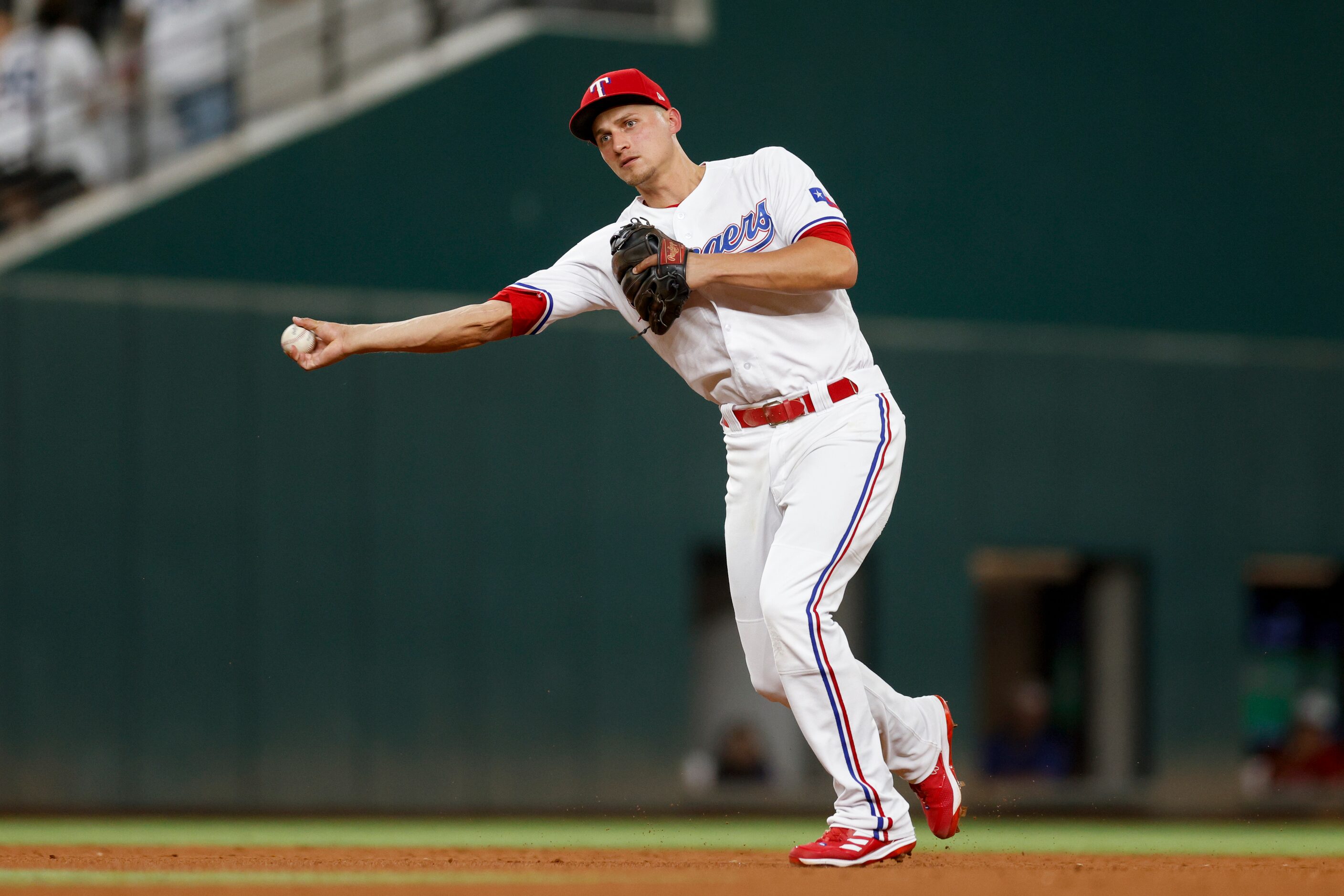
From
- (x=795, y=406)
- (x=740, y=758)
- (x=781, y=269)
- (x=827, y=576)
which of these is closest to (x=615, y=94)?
(x=781, y=269)

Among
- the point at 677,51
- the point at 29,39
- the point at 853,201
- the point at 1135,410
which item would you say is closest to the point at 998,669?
the point at 1135,410

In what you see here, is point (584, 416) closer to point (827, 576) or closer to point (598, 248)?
point (598, 248)

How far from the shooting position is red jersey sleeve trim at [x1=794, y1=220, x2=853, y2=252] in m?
Result: 4.50

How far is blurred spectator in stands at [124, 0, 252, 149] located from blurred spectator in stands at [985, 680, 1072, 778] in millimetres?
6567

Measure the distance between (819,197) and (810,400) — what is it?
1.96 ft

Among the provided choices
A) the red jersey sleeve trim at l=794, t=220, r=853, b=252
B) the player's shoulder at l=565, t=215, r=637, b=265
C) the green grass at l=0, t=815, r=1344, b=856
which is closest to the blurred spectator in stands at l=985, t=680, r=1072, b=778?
the green grass at l=0, t=815, r=1344, b=856

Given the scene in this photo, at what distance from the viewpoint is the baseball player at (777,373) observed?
4.41 metres

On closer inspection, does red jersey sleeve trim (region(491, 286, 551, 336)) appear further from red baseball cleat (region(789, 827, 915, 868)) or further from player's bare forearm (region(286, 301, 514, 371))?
red baseball cleat (region(789, 827, 915, 868))

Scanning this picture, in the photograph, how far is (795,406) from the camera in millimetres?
4598

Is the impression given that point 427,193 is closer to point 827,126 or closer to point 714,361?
point 827,126

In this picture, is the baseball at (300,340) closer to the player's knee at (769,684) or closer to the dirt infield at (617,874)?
the dirt infield at (617,874)

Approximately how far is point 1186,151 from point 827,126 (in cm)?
291

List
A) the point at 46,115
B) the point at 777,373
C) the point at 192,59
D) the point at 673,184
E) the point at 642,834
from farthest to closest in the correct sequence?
the point at 192,59, the point at 46,115, the point at 642,834, the point at 673,184, the point at 777,373

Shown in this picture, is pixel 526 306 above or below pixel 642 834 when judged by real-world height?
above
